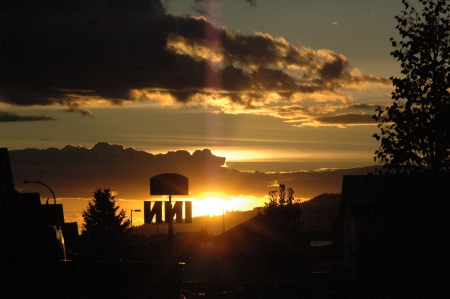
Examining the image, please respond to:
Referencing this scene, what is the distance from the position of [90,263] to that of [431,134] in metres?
18.5

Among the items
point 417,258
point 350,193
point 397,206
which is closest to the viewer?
point 417,258

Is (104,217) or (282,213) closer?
(282,213)

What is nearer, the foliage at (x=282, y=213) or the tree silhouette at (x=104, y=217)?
the foliage at (x=282, y=213)

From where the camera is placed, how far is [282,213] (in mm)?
77938

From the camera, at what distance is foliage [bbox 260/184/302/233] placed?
77.4 m

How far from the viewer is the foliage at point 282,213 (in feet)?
254

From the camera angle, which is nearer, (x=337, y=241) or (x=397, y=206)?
(x=397, y=206)

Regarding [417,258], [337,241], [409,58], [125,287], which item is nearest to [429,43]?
[409,58]

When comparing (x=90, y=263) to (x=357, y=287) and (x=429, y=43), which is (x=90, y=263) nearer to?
(x=429, y=43)

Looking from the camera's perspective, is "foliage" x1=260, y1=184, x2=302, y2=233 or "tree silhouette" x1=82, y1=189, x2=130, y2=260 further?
"tree silhouette" x1=82, y1=189, x2=130, y2=260

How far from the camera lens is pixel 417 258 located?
126ft

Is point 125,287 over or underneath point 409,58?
underneath

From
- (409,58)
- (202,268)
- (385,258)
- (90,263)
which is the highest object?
(409,58)

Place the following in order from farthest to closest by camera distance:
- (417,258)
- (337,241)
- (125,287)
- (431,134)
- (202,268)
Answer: (202,268), (337,241), (417,258), (431,134), (125,287)
